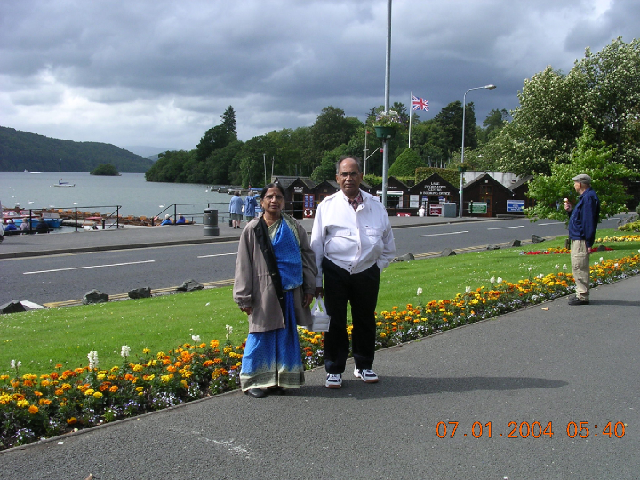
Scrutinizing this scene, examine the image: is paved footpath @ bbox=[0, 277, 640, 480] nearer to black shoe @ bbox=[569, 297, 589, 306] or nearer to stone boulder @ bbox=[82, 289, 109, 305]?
black shoe @ bbox=[569, 297, 589, 306]

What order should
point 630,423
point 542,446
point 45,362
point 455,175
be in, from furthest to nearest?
1. point 455,175
2. point 45,362
3. point 630,423
4. point 542,446

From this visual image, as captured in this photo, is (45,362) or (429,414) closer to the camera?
(429,414)

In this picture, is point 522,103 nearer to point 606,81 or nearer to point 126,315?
point 606,81

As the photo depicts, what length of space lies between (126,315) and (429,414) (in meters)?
5.58

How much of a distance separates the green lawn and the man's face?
2595 mm

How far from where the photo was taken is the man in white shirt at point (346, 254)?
5.12 m

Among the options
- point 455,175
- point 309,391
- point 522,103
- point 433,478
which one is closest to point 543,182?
point 309,391

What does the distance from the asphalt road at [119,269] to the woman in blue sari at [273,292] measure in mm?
7644

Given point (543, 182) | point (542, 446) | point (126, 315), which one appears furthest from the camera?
point (543, 182)

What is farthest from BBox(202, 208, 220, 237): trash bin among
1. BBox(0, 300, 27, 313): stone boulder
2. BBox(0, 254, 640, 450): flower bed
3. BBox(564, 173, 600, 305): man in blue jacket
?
BBox(0, 254, 640, 450): flower bed

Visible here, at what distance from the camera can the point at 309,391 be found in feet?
17.0

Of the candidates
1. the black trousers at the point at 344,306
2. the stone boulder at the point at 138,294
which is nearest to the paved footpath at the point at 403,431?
the black trousers at the point at 344,306

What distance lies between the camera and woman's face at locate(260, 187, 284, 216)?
500 cm

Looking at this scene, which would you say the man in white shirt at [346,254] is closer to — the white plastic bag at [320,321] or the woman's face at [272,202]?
the white plastic bag at [320,321]
